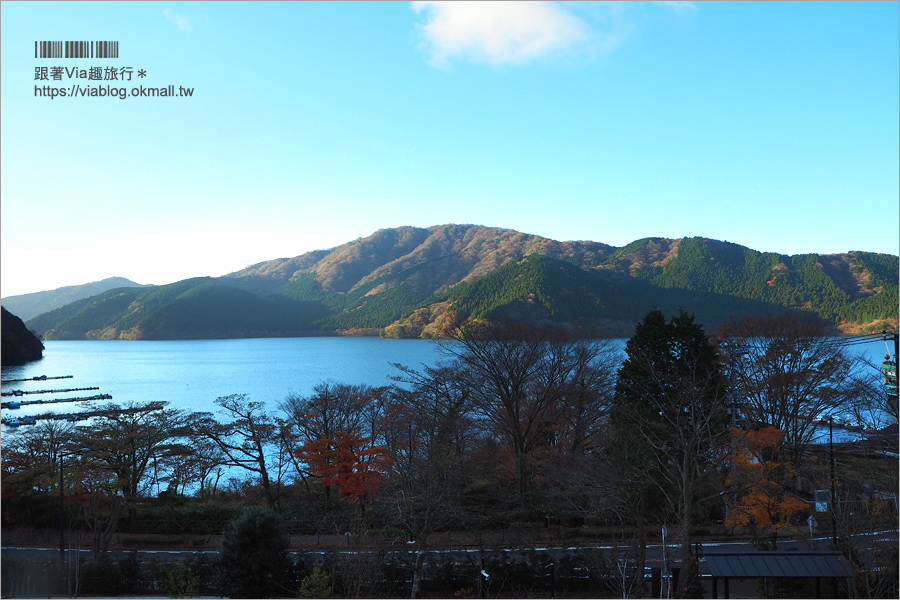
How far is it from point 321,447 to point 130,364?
8151cm

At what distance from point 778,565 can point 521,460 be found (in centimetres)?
1136

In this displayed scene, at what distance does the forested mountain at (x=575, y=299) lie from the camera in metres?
104

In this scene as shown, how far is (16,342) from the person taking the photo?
224 feet

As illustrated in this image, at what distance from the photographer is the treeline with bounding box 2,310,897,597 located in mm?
11602

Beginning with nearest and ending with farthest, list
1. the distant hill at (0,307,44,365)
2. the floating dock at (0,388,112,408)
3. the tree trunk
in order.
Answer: the tree trunk → the floating dock at (0,388,112,408) → the distant hill at (0,307,44,365)

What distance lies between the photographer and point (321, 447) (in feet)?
61.5

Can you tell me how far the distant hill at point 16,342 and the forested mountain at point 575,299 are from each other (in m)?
58.2

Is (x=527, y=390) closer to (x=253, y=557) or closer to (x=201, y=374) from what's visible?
(x=253, y=557)

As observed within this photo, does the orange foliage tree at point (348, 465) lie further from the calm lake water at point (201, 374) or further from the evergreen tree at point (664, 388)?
the calm lake water at point (201, 374)

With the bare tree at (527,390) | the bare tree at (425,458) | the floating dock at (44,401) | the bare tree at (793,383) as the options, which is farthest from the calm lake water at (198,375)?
the bare tree at (793,383)

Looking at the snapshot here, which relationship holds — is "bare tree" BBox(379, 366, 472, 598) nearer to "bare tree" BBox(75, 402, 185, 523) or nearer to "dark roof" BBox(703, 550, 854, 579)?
"dark roof" BBox(703, 550, 854, 579)

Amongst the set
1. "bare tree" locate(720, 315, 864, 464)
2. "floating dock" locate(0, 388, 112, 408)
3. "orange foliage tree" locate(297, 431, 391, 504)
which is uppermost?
"bare tree" locate(720, 315, 864, 464)

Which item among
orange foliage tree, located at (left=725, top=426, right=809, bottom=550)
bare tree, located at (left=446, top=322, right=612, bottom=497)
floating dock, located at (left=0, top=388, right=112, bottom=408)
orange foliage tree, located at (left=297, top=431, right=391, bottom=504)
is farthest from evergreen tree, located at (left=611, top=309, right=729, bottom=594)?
floating dock, located at (left=0, top=388, right=112, bottom=408)

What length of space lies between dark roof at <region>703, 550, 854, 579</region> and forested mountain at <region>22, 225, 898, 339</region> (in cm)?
6515
